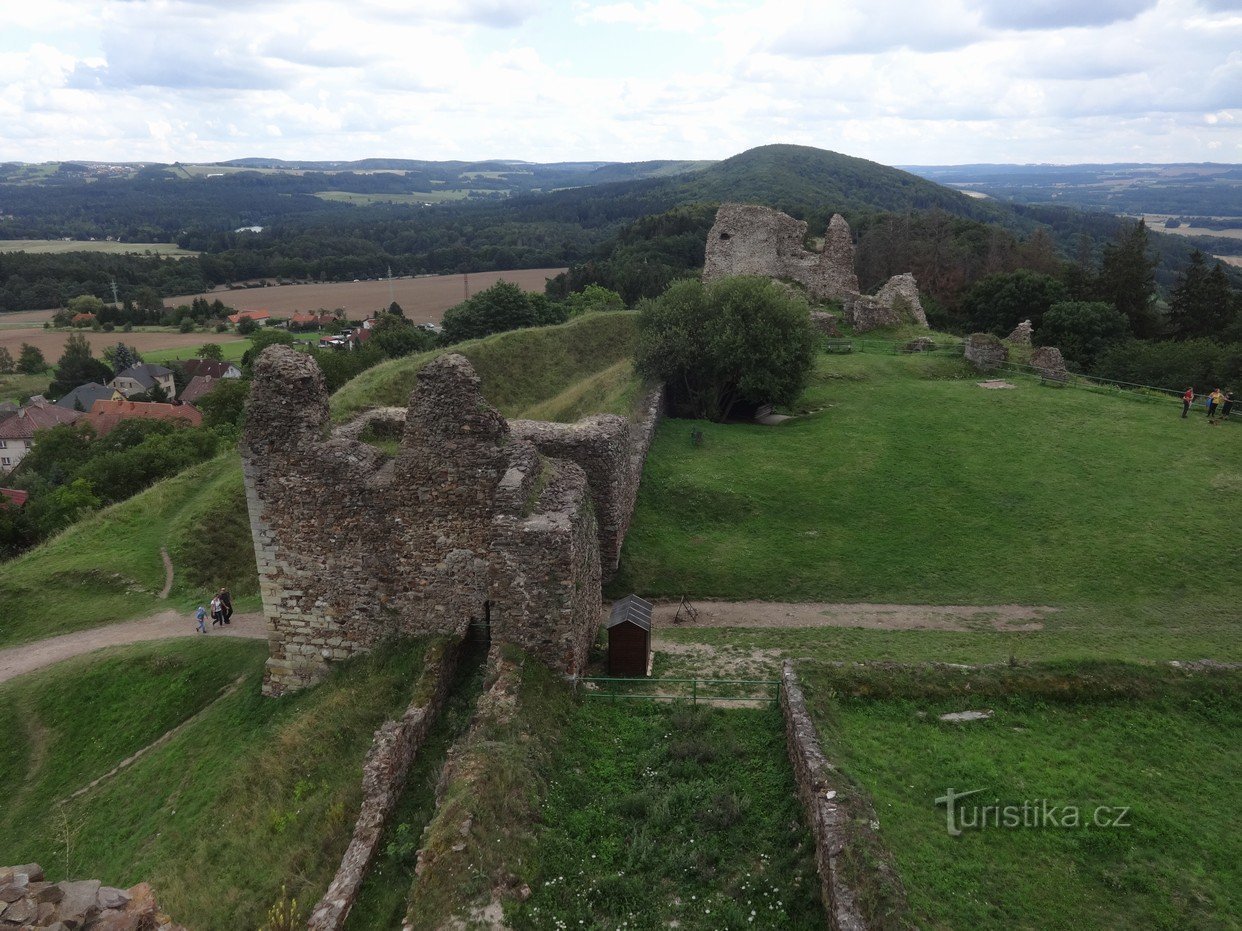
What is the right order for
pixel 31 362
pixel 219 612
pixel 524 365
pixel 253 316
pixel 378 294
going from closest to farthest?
pixel 219 612 < pixel 524 365 < pixel 31 362 < pixel 253 316 < pixel 378 294

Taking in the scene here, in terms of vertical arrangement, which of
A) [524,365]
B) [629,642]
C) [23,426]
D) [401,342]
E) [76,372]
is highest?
[629,642]

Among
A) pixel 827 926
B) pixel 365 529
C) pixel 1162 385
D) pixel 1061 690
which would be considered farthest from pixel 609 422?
pixel 1162 385

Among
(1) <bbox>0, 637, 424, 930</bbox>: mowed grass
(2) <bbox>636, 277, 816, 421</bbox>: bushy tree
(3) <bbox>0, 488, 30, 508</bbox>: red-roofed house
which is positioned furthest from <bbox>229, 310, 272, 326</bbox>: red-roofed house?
(1) <bbox>0, 637, 424, 930</bbox>: mowed grass

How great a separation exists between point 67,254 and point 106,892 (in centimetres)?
19278

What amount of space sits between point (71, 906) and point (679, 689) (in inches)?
350

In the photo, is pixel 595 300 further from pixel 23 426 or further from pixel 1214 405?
pixel 1214 405

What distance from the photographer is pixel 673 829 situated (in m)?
9.64

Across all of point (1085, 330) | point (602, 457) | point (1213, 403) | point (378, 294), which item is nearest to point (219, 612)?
point (602, 457)

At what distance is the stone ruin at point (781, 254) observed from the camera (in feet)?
159

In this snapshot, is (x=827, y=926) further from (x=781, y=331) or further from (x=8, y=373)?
(x=8, y=373)

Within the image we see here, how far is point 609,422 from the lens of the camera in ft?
63.5

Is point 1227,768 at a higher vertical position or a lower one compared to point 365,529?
lower

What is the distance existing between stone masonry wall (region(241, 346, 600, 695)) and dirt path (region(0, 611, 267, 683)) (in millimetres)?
4785

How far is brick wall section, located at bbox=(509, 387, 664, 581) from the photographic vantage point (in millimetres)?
17844
